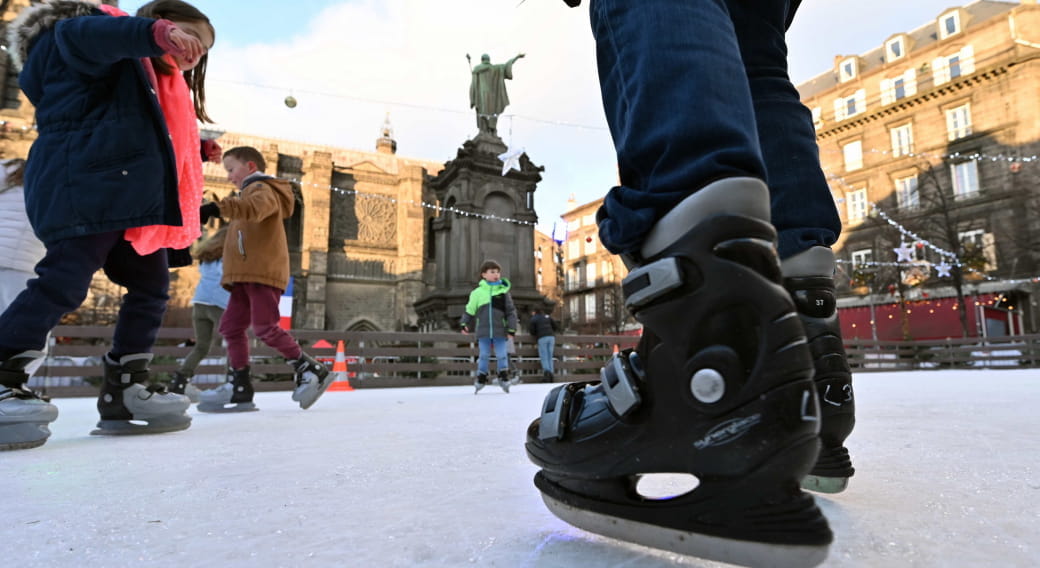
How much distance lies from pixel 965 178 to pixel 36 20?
24684mm

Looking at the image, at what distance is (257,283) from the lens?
3.18 meters

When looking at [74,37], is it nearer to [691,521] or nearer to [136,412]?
[136,412]

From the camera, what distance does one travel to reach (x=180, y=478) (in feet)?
3.64

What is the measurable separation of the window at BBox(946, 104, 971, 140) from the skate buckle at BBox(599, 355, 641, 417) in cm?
2469

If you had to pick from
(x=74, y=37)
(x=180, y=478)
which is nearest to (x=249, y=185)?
(x=74, y=37)

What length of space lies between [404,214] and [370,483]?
24813 mm

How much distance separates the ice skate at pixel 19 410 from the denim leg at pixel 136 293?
0.34 metres

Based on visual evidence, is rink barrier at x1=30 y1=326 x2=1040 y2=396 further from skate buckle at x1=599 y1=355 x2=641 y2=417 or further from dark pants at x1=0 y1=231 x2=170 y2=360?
skate buckle at x1=599 y1=355 x2=641 y2=417

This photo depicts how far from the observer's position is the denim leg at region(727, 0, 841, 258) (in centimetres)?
105

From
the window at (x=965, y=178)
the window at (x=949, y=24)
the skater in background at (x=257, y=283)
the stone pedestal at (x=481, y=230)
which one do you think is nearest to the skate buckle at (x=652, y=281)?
the skater in background at (x=257, y=283)

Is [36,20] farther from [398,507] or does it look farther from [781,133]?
[781,133]

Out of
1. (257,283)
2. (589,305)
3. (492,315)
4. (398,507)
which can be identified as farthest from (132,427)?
(589,305)

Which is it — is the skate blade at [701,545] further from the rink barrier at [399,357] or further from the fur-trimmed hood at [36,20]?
the rink barrier at [399,357]

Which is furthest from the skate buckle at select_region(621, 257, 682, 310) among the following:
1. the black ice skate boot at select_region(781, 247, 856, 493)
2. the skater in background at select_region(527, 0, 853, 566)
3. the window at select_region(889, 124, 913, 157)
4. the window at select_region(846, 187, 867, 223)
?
the window at select_region(846, 187, 867, 223)
